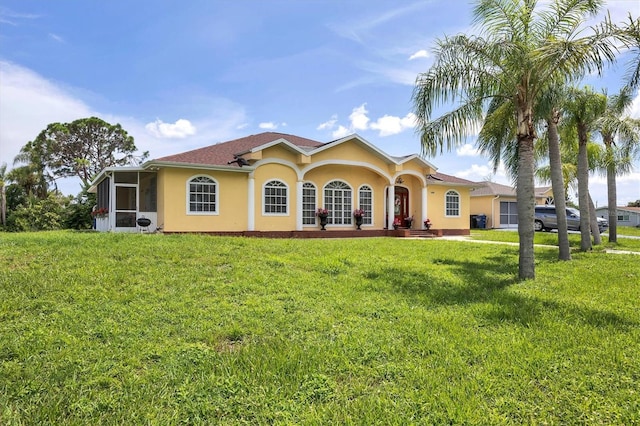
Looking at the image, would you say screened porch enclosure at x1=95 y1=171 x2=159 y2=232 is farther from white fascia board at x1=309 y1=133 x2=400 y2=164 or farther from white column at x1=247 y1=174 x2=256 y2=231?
white fascia board at x1=309 y1=133 x2=400 y2=164

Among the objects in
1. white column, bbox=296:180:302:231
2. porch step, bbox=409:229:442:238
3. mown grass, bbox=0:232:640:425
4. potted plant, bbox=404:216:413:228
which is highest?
white column, bbox=296:180:302:231

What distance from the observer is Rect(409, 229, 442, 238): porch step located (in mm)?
19997

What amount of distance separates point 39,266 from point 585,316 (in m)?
9.33

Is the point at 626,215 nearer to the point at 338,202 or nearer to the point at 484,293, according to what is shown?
the point at 338,202

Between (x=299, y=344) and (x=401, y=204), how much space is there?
18.4 m

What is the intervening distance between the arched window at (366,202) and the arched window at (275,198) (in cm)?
443

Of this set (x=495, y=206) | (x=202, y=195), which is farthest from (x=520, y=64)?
(x=495, y=206)

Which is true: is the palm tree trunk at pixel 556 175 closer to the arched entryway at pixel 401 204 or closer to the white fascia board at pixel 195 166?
the arched entryway at pixel 401 204

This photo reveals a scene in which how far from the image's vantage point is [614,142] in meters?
16.9

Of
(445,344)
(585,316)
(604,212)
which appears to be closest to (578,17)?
(585,316)

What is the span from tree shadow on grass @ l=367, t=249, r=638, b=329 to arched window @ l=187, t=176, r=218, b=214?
9510 millimetres

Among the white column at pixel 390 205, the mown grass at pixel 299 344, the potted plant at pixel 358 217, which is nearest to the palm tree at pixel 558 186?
the mown grass at pixel 299 344

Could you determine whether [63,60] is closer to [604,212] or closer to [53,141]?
[53,141]

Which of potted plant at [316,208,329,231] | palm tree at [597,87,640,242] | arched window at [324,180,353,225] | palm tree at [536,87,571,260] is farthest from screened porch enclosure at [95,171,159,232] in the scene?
palm tree at [597,87,640,242]
